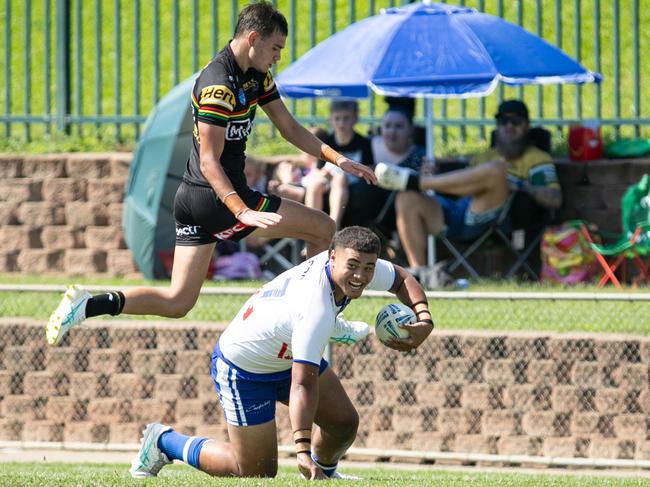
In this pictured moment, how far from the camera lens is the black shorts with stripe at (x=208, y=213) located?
24.9 ft

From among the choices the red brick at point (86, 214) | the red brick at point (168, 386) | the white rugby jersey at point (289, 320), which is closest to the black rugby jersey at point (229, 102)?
the white rugby jersey at point (289, 320)

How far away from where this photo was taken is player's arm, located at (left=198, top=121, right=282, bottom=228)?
23.4 ft

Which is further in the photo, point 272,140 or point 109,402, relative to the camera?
point 272,140

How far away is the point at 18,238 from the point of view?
43.6 feet

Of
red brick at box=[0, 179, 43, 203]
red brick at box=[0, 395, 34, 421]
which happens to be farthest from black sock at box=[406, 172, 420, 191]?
red brick at box=[0, 179, 43, 203]

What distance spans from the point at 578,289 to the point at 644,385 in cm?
192

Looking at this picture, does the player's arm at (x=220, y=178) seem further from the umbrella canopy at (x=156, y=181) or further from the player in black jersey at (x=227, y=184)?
the umbrella canopy at (x=156, y=181)

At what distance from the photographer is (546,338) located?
9.82 m

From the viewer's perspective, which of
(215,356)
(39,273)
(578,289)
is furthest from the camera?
(39,273)

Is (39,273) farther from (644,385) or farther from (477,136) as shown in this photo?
(644,385)

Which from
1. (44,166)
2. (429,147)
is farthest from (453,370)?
(44,166)

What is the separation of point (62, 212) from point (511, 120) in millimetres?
4017

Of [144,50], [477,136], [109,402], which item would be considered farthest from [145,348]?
[144,50]

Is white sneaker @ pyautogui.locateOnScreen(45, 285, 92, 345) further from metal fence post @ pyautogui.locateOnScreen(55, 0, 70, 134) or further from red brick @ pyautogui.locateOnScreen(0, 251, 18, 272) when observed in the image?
metal fence post @ pyautogui.locateOnScreen(55, 0, 70, 134)
